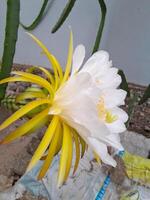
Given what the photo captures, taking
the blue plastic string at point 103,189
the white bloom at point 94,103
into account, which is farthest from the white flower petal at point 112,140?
the blue plastic string at point 103,189

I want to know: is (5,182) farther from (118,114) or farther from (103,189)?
(118,114)

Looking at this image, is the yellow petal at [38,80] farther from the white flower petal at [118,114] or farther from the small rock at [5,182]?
the small rock at [5,182]

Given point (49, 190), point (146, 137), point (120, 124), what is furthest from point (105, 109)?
point (146, 137)

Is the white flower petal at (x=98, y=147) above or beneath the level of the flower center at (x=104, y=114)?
beneath

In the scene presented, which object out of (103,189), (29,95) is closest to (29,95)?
(29,95)

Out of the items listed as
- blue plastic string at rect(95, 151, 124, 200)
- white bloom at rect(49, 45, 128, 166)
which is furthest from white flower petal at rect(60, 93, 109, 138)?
blue plastic string at rect(95, 151, 124, 200)

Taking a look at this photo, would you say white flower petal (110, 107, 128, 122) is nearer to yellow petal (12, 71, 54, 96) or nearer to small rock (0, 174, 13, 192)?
yellow petal (12, 71, 54, 96)

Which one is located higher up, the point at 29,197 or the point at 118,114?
the point at 118,114
